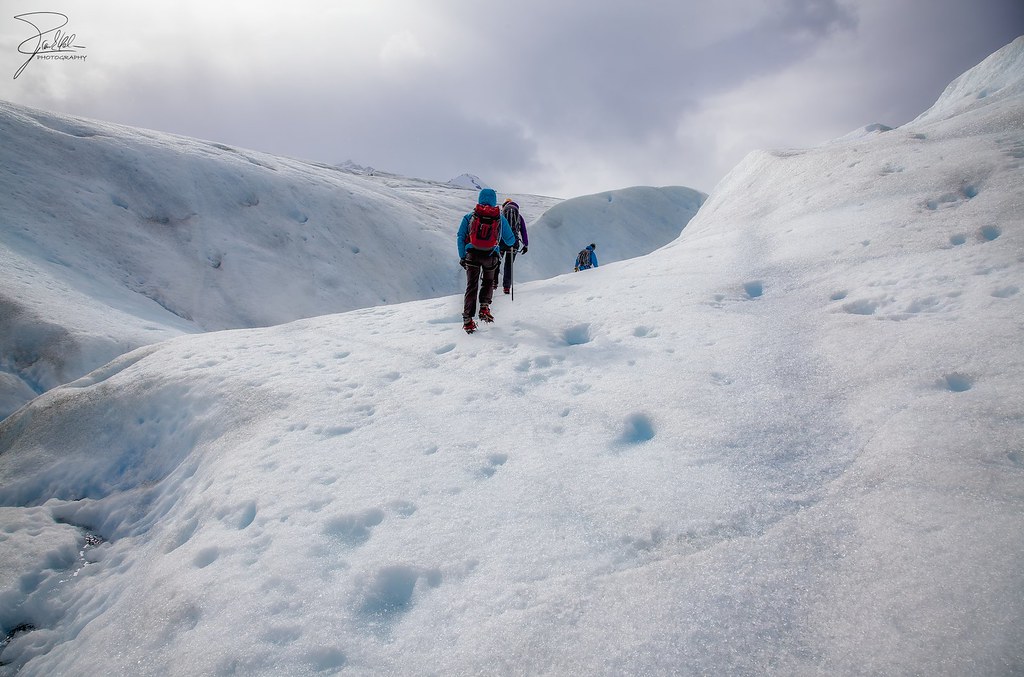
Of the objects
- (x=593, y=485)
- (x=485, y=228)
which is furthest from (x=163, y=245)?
(x=593, y=485)

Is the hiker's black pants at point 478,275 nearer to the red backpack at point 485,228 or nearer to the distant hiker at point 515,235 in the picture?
the red backpack at point 485,228

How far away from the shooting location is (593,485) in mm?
2811

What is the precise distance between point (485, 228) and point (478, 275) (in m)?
0.62

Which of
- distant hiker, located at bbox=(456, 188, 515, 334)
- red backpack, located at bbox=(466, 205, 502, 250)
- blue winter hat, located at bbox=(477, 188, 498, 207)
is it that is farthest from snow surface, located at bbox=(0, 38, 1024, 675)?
blue winter hat, located at bbox=(477, 188, 498, 207)

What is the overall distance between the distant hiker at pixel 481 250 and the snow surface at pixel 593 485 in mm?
392

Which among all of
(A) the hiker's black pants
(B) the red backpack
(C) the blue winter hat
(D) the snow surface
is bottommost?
(D) the snow surface

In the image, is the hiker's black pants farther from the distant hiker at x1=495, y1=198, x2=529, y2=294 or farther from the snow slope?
the snow slope

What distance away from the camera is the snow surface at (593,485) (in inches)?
77.8

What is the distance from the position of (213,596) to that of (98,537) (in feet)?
7.86

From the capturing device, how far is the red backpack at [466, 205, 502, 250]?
5742mm

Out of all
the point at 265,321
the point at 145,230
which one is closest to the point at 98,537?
the point at 265,321

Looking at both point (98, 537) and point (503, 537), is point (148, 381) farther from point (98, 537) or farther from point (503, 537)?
point (503, 537)

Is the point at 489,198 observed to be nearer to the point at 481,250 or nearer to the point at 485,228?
the point at 485,228

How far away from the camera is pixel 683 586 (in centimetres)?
212
